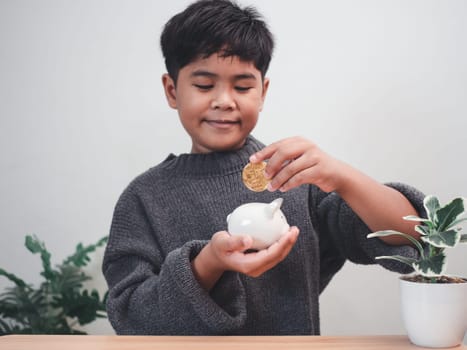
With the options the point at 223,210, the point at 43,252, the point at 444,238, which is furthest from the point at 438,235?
the point at 43,252

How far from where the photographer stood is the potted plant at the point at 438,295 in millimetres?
744

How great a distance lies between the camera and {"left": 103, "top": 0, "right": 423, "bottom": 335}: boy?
0.89 meters

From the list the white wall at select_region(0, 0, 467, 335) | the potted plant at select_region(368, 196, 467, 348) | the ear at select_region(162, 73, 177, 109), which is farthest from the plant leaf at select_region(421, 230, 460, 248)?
the white wall at select_region(0, 0, 467, 335)

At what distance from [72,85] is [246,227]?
1.24 metres

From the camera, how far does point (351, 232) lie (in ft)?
3.49

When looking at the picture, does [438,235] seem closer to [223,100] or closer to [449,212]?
[449,212]

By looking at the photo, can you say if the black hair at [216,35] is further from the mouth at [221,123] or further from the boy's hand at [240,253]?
the boy's hand at [240,253]

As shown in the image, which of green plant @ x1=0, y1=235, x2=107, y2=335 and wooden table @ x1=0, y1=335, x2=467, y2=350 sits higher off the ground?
wooden table @ x1=0, y1=335, x2=467, y2=350

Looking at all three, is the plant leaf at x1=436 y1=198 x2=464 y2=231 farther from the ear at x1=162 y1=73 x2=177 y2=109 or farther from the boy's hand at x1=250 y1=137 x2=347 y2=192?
the ear at x1=162 y1=73 x2=177 y2=109

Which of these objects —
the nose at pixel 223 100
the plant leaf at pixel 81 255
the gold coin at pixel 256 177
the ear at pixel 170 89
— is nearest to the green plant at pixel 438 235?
the gold coin at pixel 256 177

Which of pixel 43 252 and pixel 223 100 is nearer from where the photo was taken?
pixel 223 100

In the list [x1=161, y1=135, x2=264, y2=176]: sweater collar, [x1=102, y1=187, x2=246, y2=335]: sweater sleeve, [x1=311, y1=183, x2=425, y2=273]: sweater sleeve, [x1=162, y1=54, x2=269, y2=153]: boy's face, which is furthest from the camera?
[x1=161, y1=135, x2=264, y2=176]: sweater collar

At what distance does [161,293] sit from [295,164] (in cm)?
31

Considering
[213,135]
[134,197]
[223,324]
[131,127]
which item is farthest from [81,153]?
[223,324]
